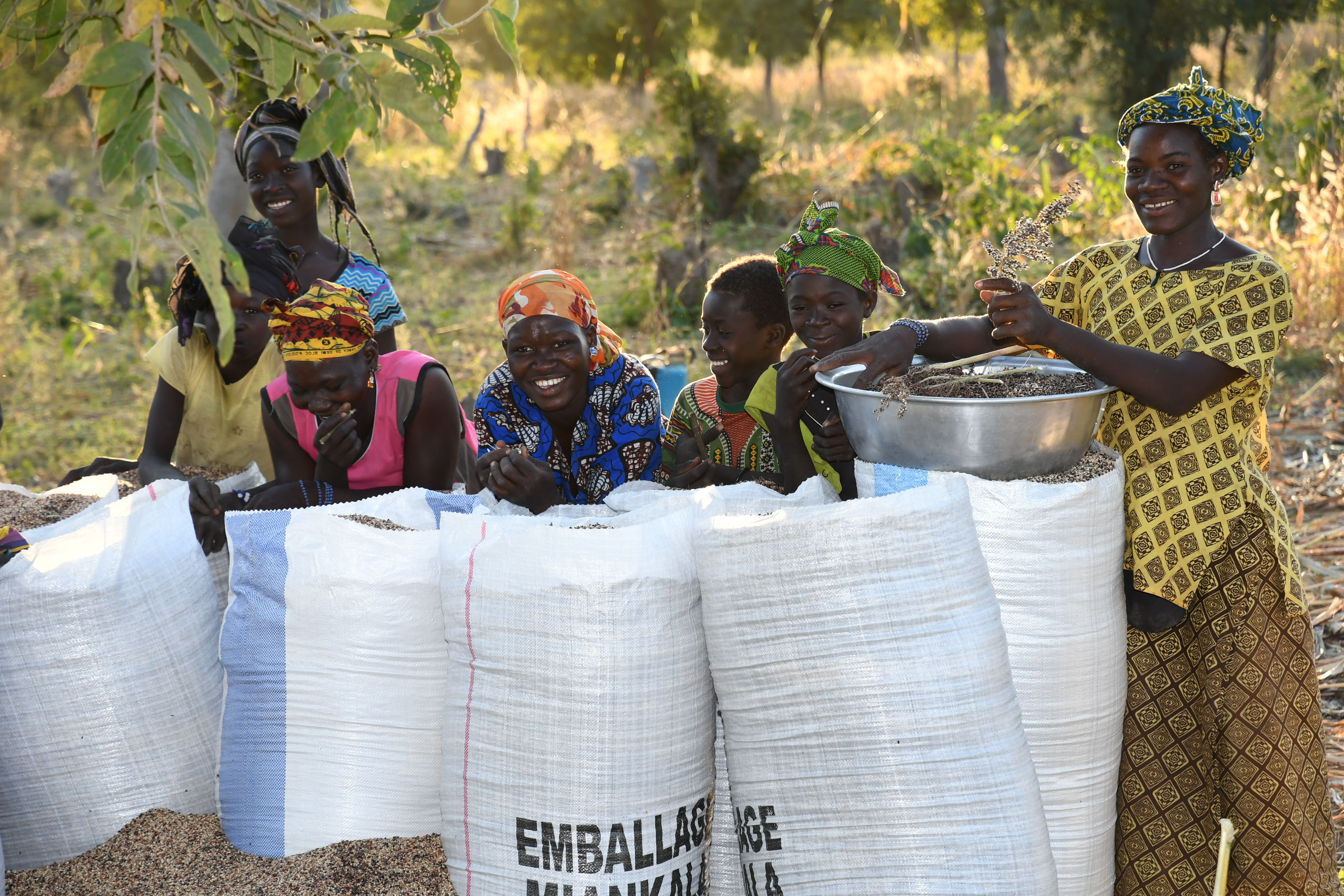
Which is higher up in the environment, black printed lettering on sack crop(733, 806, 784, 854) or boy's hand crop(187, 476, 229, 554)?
boy's hand crop(187, 476, 229, 554)

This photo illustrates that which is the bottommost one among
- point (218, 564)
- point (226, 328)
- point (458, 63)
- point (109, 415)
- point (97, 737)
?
point (109, 415)

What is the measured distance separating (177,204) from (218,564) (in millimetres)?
1309

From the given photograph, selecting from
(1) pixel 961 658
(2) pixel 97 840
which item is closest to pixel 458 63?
(1) pixel 961 658

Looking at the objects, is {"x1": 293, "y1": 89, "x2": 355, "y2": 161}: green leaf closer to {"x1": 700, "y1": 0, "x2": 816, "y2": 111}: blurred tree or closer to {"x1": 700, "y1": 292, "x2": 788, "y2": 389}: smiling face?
{"x1": 700, "y1": 292, "x2": 788, "y2": 389}: smiling face

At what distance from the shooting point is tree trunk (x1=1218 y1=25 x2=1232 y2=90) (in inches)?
395

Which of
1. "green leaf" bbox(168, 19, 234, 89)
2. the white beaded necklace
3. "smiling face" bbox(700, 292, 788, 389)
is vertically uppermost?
"green leaf" bbox(168, 19, 234, 89)

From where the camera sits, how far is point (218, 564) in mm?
2301

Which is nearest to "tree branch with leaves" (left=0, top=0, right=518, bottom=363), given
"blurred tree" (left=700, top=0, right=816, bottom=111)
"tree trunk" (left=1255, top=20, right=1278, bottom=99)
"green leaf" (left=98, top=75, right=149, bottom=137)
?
"green leaf" (left=98, top=75, right=149, bottom=137)

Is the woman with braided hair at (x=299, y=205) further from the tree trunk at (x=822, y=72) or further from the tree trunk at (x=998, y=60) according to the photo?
the tree trunk at (x=822, y=72)

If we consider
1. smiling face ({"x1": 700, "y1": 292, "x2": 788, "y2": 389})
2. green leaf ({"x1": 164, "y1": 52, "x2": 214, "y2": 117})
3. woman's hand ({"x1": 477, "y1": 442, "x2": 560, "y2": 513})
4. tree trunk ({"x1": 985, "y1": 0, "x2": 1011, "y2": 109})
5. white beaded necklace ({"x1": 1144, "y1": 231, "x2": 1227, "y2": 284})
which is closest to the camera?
green leaf ({"x1": 164, "y1": 52, "x2": 214, "y2": 117})

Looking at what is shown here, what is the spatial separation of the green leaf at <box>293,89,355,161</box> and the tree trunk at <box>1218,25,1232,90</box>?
10185mm

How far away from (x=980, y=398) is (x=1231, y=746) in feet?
2.80

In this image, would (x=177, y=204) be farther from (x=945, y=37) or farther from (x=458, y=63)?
(x=945, y=37)

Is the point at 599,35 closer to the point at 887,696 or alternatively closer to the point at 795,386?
the point at 795,386
